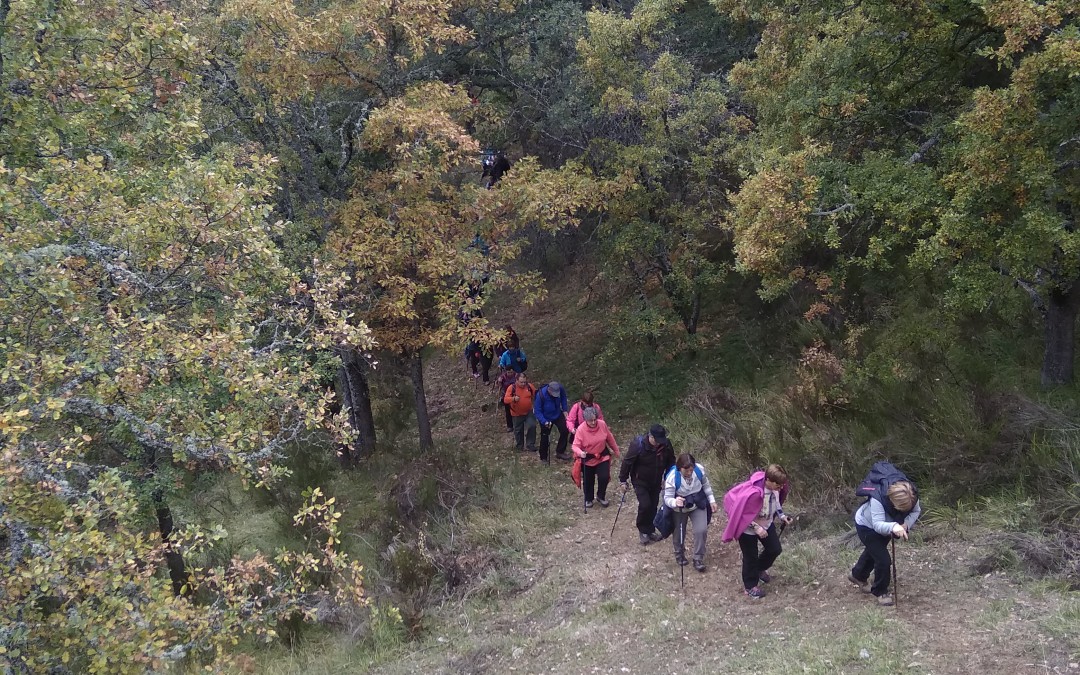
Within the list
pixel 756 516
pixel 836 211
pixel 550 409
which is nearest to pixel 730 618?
pixel 756 516

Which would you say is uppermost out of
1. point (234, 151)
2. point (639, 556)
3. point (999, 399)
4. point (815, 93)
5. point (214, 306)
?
point (234, 151)

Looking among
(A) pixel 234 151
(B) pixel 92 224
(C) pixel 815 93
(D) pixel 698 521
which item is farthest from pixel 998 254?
(A) pixel 234 151

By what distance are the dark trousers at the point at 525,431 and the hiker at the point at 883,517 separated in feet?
20.6

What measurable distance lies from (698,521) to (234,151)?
6.91 m

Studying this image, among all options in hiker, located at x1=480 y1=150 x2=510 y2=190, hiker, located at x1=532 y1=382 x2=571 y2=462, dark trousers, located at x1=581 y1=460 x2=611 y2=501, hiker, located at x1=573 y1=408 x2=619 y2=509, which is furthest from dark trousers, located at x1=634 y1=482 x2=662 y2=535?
hiker, located at x1=480 y1=150 x2=510 y2=190

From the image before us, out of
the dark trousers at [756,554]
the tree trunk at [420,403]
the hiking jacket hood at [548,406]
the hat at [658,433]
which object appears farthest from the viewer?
the tree trunk at [420,403]

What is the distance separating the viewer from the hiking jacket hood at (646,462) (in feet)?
25.0

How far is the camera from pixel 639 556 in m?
7.86

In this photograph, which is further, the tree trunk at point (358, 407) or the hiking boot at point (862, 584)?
the tree trunk at point (358, 407)

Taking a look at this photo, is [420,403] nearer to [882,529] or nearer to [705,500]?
[705,500]

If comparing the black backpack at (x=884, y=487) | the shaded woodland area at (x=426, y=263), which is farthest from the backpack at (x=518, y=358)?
the black backpack at (x=884, y=487)

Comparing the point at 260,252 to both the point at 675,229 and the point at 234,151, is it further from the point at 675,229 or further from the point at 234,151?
the point at 675,229

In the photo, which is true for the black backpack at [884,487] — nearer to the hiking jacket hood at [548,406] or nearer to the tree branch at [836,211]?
the tree branch at [836,211]

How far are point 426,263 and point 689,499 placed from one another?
5032mm
